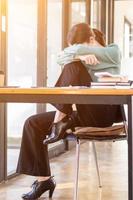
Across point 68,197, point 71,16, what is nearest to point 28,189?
point 68,197

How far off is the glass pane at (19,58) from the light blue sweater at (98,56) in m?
1.07

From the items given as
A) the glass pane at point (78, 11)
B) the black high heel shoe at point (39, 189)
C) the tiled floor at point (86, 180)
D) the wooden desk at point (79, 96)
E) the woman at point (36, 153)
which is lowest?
the tiled floor at point (86, 180)

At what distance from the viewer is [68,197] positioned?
2.93 metres

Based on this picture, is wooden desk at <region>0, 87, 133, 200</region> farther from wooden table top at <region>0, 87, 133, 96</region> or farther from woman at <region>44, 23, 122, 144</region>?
woman at <region>44, 23, 122, 144</region>

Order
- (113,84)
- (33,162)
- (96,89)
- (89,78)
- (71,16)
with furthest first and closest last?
(71,16) < (33,162) < (89,78) < (113,84) < (96,89)

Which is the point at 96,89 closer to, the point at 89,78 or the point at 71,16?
the point at 89,78

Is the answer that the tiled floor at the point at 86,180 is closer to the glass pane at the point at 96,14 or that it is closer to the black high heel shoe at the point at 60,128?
the black high heel shoe at the point at 60,128

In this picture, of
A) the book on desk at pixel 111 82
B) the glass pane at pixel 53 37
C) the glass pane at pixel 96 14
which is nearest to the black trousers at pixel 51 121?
the book on desk at pixel 111 82

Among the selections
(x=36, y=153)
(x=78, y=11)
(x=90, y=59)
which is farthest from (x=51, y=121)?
(x=78, y=11)

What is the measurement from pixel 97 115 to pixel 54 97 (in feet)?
2.39

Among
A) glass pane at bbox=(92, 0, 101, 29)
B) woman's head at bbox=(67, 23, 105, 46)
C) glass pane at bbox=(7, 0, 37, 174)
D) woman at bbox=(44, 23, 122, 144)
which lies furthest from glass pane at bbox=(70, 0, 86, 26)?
woman at bbox=(44, 23, 122, 144)

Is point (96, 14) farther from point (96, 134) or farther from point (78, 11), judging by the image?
point (96, 134)

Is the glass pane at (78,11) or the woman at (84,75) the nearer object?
the woman at (84,75)

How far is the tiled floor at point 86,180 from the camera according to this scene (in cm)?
298
